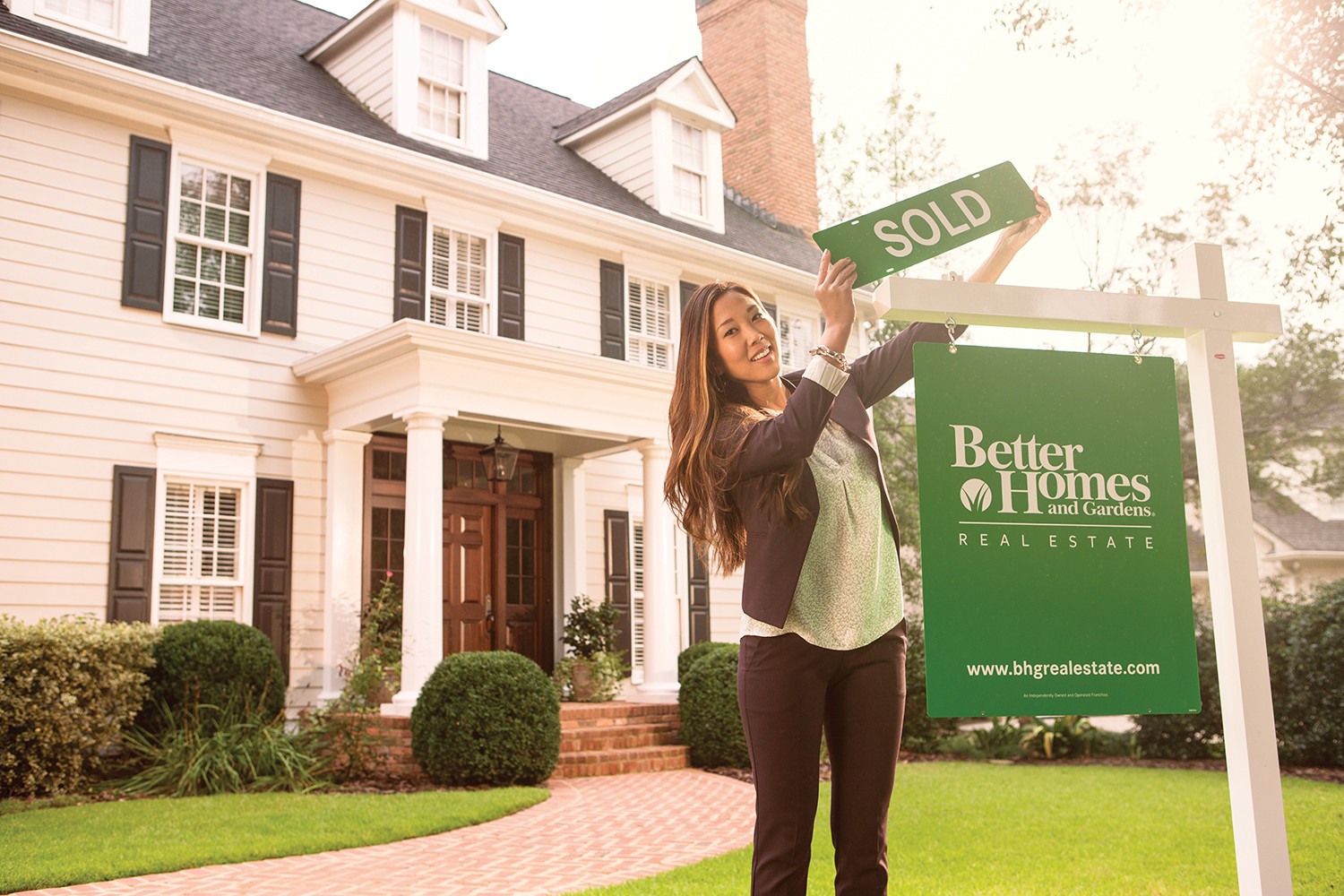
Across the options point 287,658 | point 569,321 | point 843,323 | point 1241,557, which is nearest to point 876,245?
point 843,323

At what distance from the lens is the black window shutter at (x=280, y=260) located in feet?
33.2

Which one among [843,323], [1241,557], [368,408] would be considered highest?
[368,408]

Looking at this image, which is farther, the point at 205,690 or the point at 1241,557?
the point at 205,690

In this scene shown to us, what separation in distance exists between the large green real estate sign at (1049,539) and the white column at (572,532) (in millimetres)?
10040

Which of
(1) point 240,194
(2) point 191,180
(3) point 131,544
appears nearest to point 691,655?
(3) point 131,544

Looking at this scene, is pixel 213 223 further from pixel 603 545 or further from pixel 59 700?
pixel 603 545

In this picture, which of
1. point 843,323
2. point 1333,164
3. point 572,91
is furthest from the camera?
point 572,91

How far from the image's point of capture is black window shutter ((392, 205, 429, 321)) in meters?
11.1

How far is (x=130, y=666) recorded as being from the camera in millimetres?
8195

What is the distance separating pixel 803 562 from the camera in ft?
7.22

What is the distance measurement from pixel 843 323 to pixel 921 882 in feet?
12.2

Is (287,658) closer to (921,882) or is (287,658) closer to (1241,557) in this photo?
(921,882)

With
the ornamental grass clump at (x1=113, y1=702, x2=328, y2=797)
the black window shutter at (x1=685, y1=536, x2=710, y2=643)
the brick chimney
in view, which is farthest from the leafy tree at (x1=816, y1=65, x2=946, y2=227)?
the ornamental grass clump at (x1=113, y1=702, x2=328, y2=797)

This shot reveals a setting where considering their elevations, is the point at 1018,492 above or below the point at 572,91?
below
